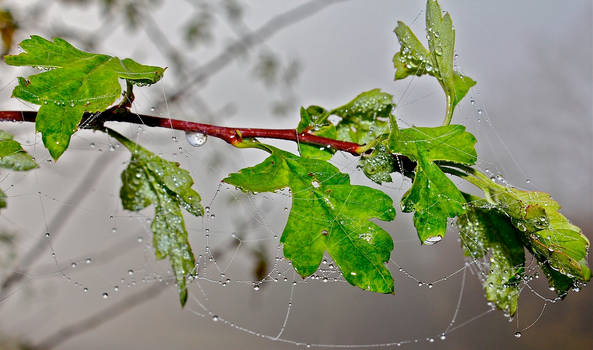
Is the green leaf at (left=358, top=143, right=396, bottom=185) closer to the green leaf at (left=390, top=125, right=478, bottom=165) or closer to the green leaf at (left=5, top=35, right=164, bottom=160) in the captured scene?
the green leaf at (left=390, top=125, right=478, bottom=165)

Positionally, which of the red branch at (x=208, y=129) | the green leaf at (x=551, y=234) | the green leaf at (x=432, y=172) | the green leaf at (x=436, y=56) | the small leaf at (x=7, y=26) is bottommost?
the green leaf at (x=551, y=234)

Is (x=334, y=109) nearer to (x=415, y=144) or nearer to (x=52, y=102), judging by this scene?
(x=415, y=144)

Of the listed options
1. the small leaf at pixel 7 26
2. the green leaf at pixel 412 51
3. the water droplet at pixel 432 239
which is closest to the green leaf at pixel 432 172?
the water droplet at pixel 432 239

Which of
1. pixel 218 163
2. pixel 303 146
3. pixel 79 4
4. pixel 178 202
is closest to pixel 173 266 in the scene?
pixel 178 202

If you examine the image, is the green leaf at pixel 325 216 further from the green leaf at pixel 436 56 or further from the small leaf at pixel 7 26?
the small leaf at pixel 7 26

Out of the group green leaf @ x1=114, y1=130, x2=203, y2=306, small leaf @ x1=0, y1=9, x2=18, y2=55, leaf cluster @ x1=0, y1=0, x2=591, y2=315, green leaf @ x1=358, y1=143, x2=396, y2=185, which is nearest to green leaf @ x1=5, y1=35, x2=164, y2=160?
leaf cluster @ x1=0, y1=0, x2=591, y2=315
